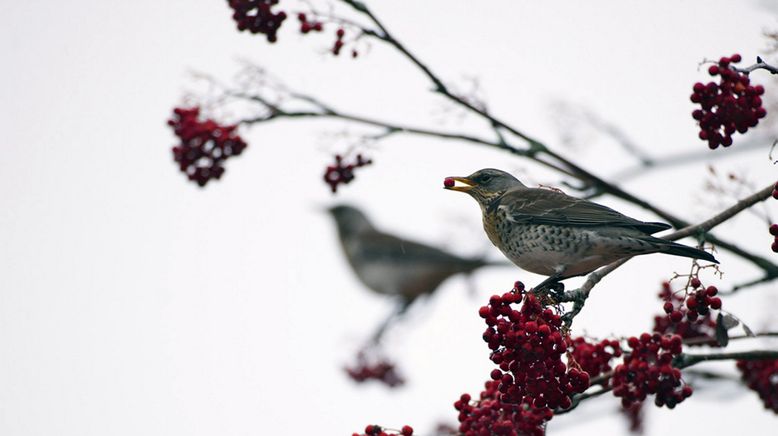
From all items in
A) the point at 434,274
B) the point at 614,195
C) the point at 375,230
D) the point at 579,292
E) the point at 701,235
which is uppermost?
the point at 375,230

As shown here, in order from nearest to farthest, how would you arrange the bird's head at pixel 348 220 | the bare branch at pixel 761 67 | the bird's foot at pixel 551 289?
the bare branch at pixel 761 67 < the bird's foot at pixel 551 289 < the bird's head at pixel 348 220

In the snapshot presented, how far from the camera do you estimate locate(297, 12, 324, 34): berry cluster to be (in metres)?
3.54

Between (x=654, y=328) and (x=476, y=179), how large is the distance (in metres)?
1.17

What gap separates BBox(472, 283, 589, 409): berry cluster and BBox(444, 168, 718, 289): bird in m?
0.43

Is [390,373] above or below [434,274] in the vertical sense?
below

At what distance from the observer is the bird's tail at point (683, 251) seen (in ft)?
8.46

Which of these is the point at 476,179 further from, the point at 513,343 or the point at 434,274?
the point at 434,274

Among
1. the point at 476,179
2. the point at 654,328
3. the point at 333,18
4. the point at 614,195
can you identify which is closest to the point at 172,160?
the point at 333,18

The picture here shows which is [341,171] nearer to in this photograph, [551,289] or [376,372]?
[551,289]

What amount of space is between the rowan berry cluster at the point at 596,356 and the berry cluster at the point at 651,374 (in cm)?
28

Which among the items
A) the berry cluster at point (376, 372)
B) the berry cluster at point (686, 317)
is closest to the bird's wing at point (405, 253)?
the berry cluster at point (376, 372)

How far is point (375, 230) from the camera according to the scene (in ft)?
42.2

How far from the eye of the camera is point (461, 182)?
397 centimetres

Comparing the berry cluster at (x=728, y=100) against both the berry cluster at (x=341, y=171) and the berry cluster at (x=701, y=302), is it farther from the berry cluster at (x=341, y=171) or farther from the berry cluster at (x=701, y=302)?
the berry cluster at (x=341, y=171)
